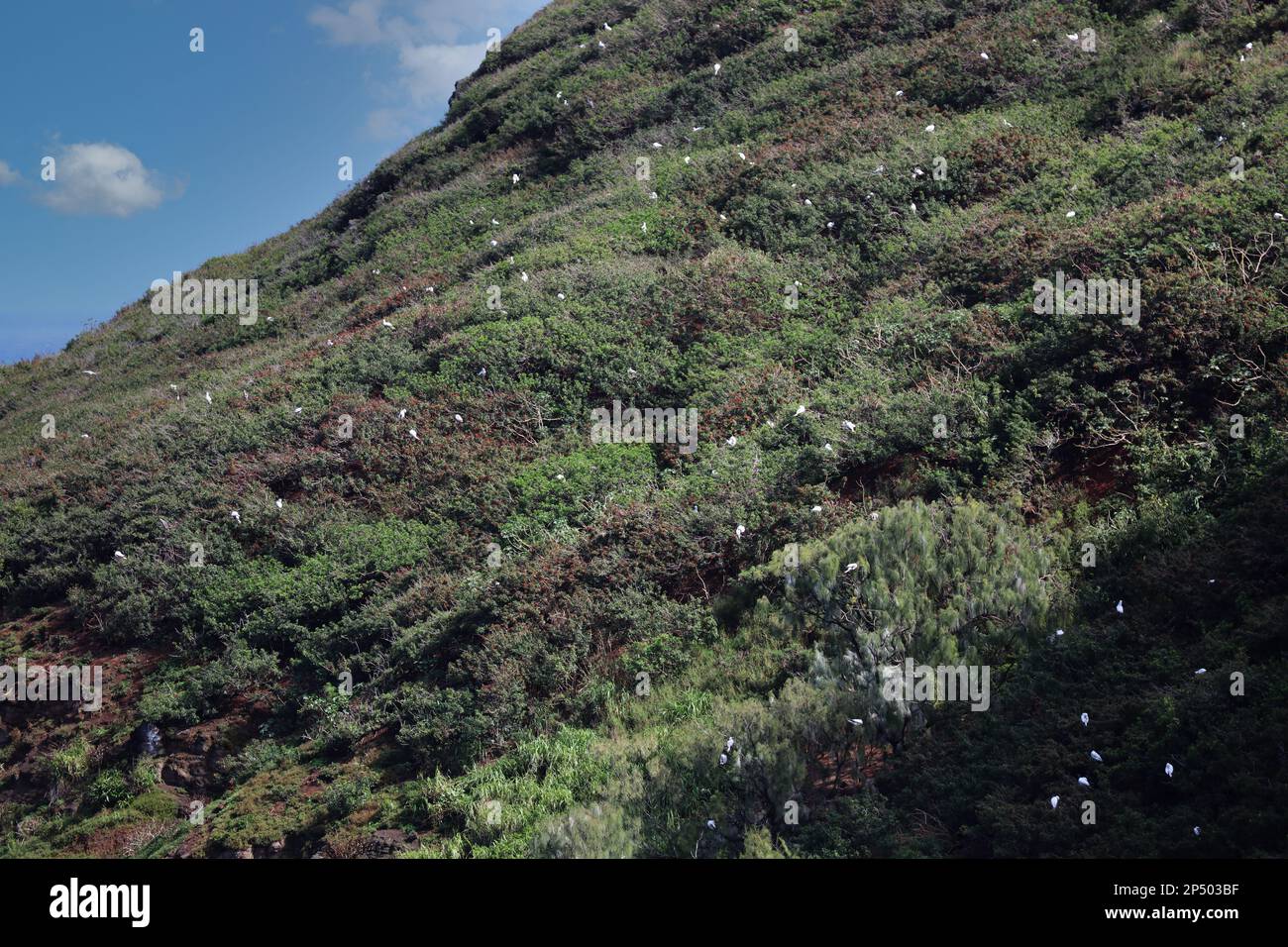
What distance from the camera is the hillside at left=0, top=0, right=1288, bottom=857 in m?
7.78

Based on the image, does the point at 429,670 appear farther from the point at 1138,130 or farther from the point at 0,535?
the point at 1138,130

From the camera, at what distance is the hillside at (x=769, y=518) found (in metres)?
7.78

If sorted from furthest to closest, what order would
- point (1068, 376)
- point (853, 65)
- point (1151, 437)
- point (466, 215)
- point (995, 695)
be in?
1. point (466, 215)
2. point (853, 65)
3. point (1068, 376)
4. point (1151, 437)
5. point (995, 695)

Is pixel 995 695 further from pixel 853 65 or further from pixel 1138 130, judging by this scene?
pixel 853 65

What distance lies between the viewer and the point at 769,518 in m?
11.9

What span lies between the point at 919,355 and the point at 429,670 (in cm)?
857

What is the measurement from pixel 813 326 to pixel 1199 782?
11366mm

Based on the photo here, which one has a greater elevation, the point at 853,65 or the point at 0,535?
the point at 853,65

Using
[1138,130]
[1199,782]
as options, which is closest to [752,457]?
[1199,782]

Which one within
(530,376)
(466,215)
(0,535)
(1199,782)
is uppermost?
(466,215)

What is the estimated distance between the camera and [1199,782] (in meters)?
6.45

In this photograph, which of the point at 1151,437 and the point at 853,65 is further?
the point at 853,65

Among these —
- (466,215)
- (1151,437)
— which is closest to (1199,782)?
(1151,437)
